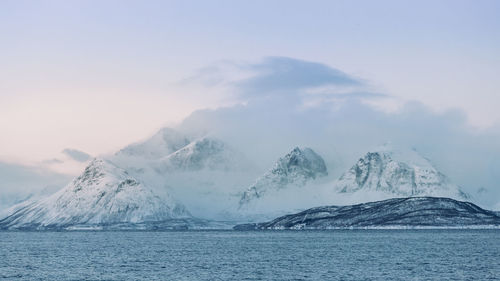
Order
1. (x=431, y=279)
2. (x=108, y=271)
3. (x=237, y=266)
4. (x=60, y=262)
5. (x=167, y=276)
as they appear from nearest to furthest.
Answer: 1. (x=431, y=279)
2. (x=167, y=276)
3. (x=108, y=271)
4. (x=237, y=266)
5. (x=60, y=262)

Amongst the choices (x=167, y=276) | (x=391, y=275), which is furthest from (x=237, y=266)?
(x=391, y=275)

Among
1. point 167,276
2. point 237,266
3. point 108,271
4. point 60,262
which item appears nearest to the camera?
point 167,276

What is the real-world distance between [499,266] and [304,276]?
4709 cm

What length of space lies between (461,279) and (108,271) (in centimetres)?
7424

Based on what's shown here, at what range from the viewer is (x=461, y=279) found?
148 metres

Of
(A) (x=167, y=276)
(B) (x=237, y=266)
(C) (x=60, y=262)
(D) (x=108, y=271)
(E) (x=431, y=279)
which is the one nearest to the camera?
(E) (x=431, y=279)

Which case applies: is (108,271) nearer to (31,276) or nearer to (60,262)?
(31,276)

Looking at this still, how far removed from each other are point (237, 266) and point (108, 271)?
31687mm

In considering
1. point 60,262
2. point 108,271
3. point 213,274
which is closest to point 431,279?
point 213,274

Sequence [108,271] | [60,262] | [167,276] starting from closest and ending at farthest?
[167,276] < [108,271] < [60,262]

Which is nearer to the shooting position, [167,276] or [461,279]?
[461,279]

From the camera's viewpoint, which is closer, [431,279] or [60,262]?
[431,279]

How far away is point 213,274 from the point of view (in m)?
162

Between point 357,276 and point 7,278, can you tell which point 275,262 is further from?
point 7,278
